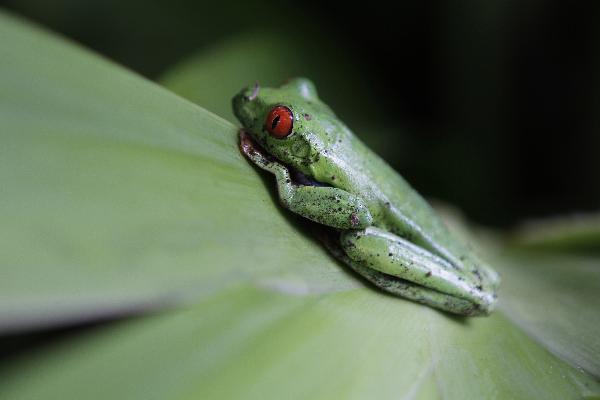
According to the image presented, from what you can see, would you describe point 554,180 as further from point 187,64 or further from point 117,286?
point 117,286

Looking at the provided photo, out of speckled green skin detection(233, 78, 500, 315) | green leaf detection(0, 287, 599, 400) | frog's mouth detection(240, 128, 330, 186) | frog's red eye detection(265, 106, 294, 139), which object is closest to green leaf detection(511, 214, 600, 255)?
speckled green skin detection(233, 78, 500, 315)

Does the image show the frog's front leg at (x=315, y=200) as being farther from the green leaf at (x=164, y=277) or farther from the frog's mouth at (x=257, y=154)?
the green leaf at (x=164, y=277)

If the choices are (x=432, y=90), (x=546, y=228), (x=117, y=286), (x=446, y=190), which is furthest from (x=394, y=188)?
(x=432, y=90)

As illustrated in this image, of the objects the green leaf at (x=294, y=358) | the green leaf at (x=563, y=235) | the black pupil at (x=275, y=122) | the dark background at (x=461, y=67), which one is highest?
the dark background at (x=461, y=67)

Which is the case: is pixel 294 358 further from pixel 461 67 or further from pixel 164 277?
pixel 461 67

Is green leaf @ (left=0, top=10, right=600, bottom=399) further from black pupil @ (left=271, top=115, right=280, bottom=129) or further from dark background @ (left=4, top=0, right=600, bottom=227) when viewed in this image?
dark background @ (left=4, top=0, right=600, bottom=227)

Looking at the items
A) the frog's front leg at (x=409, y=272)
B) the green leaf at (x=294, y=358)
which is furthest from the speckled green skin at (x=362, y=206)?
the green leaf at (x=294, y=358)
